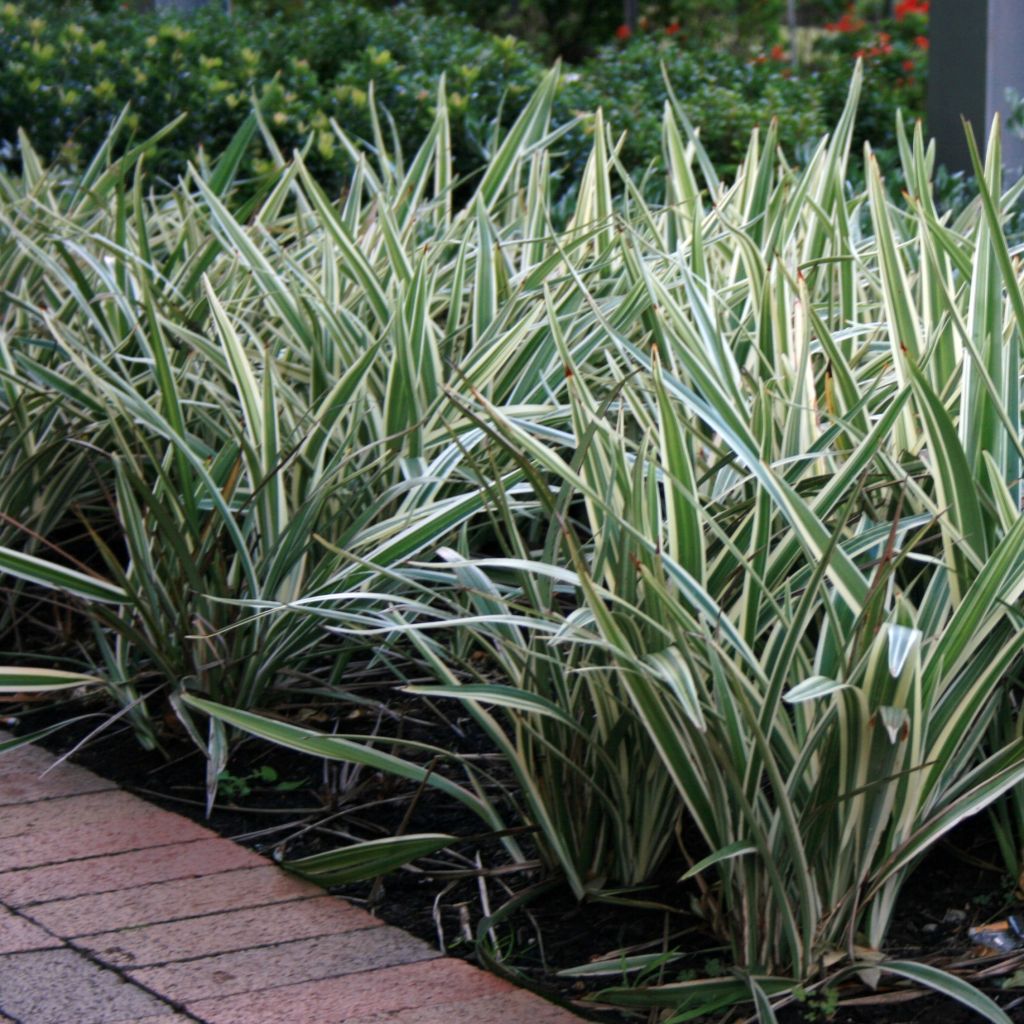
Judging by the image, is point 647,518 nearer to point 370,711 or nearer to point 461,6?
point 370,711

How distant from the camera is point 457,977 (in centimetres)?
164

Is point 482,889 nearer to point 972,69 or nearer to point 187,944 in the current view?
point 187,944

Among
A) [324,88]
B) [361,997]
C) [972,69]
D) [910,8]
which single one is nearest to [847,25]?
[910,8]

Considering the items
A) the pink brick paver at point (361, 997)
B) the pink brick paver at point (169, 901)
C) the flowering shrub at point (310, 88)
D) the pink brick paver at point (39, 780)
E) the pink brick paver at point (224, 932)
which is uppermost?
the flowering shrub at point (310, 88)

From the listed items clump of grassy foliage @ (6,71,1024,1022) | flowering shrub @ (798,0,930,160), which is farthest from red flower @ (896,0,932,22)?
clump of grassy foliage @ (6,71,1024,1022)

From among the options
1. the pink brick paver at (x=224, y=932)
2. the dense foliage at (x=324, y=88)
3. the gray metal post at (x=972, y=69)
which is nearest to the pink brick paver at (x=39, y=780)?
the pink brick paver at (x=224, y=932)

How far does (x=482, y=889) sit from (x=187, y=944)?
0.38 meters

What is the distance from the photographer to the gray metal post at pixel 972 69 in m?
4.88

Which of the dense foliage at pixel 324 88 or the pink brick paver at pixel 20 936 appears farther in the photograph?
the dense foliage at pixel 324 88

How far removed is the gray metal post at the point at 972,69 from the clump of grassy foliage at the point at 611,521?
207 centimetres

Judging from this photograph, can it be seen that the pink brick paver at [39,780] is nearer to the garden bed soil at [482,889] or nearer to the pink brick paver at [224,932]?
the garden bed soil at [482,889]

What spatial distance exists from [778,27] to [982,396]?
1185cm

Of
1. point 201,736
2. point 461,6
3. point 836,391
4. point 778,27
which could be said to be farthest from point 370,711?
point 778,27

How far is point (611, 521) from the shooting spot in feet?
5.45
